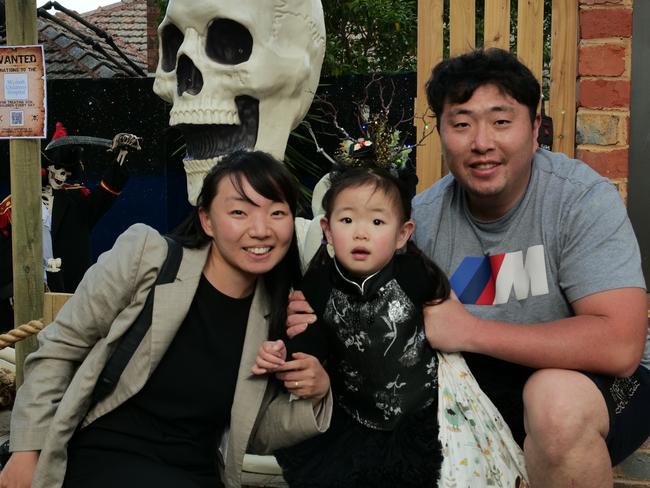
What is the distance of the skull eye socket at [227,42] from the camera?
11.8 ft

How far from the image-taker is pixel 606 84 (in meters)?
3.38

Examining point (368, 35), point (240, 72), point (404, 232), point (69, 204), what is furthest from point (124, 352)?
point (368, 35)

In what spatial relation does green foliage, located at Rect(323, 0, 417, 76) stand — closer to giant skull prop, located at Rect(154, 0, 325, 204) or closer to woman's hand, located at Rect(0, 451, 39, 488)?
giant skull prop, located at Rect(154, 0, 325, 204)

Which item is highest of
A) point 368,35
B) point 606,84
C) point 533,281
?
point 368,35

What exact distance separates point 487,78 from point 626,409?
101 centimetres

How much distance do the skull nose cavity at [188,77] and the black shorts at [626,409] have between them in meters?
2.11

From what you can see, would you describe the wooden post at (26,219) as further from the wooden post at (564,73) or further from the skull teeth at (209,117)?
the wooden post at (564,73)

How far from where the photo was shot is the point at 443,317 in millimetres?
2275

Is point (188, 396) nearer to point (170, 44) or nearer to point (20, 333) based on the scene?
point (20, 333)

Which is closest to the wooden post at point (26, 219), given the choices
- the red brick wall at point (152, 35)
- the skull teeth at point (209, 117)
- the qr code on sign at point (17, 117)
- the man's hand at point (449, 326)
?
the qr code on sign at point (17, 117)

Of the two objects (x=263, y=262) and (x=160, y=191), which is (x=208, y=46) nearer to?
(x=263, y=262)

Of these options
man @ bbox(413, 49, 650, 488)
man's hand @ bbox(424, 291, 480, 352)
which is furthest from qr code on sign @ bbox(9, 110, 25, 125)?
man's hand @ bbox(424, 291, 480, 352)

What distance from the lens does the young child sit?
89.4 inches

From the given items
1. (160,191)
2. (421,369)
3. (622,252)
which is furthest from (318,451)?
(160,191)
